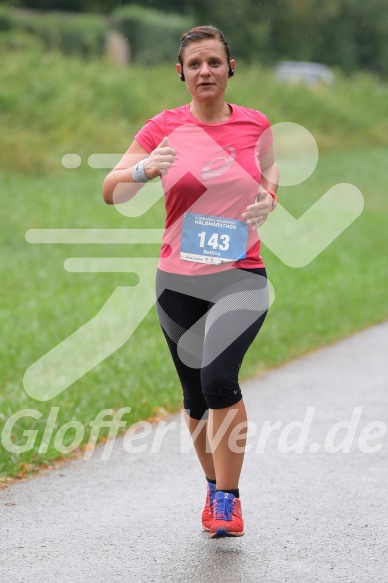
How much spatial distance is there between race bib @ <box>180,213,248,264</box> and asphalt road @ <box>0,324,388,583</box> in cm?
119

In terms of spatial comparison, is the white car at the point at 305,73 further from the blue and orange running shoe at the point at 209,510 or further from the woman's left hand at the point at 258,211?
the woman's left hand at the point at 258,211

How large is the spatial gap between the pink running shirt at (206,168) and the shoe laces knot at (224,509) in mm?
928

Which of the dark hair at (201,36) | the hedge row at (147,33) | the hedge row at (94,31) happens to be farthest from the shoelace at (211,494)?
the hedge row at (147,33)

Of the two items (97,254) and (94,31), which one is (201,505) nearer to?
(97,254)

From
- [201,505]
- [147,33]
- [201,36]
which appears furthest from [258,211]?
[147,33]

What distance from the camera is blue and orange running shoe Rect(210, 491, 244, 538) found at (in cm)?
495

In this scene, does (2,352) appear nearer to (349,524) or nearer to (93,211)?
(349,524)

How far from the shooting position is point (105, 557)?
15.9ft

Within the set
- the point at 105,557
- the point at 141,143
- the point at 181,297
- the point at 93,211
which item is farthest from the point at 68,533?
the point at 93,211

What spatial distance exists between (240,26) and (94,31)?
19585 millimetres

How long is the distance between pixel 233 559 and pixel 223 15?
51.1m

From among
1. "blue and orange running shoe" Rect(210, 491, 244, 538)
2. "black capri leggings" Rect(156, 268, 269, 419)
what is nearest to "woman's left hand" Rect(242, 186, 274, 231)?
"black capri leggings" Rect(156, 268, 269, 419)

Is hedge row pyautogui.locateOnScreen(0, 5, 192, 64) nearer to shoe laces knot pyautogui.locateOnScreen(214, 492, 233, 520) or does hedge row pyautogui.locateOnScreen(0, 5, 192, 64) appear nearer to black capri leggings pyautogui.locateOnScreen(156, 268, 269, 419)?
black capri leggings pyautogui.locateOnScreen(156, 268, 269, 419)

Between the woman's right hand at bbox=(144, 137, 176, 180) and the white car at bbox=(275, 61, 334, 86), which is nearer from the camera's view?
the woman's right hand at bbox=(144, 137, 176, 180)
